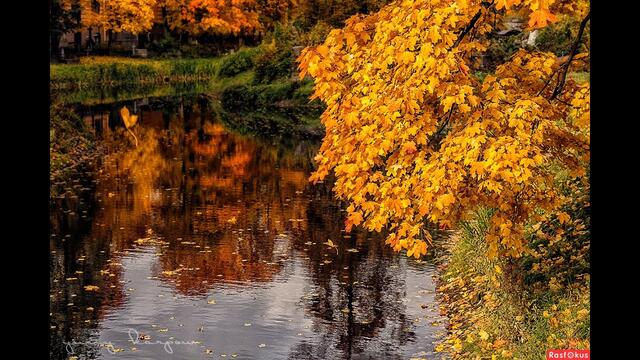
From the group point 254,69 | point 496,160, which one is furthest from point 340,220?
point 254,69

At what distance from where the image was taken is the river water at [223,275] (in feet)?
49.6

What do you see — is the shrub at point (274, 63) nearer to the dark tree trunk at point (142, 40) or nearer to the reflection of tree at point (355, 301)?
the dark tree trunk at point (142, 40)

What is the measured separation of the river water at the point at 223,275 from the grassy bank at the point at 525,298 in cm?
61

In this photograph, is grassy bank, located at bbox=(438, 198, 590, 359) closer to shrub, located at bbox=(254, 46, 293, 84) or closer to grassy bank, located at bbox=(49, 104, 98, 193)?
grassy bank, located at bbox=(49, 104, 98, 193)

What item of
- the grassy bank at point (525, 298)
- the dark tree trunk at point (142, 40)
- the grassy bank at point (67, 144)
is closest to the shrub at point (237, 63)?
the dark tree trunk at point (142, 40)

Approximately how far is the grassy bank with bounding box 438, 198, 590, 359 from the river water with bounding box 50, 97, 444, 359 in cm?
61

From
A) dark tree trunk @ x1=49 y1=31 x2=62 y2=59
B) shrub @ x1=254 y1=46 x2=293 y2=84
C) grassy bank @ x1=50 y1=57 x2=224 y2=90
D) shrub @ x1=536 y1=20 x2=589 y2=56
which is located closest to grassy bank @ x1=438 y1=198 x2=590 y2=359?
shrub @ x1=536 y1=20 x2=589 y2=56

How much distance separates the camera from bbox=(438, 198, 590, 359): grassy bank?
1324 cm

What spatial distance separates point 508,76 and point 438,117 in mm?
1251

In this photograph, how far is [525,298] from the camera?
14.9 meters

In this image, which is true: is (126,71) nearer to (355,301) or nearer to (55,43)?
(55,43)

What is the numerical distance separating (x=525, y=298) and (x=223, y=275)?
22.0ft

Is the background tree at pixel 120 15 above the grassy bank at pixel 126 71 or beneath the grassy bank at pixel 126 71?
above

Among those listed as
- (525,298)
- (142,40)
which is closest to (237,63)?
(142,40)
